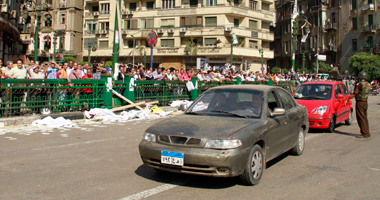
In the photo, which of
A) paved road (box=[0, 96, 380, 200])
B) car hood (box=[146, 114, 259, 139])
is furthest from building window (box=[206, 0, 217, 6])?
car hood (box=[146, 114, 259, 139])

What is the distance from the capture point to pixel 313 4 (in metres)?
67.7

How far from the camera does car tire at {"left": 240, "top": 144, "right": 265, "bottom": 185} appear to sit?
4883 millimetres

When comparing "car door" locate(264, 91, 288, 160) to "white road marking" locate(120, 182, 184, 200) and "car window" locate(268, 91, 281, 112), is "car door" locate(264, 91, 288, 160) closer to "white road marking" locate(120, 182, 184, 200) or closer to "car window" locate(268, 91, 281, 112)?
"car window" locate(268, 91, 281, 112)

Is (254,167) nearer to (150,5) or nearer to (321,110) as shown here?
(321,110)

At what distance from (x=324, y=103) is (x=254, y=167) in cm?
613

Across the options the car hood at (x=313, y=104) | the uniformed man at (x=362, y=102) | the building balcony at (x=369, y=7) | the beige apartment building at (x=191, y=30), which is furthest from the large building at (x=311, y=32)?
the uniformed man at (x=362, y=102)

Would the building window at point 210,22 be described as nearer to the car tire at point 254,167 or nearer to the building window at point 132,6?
the building window at point 132,6

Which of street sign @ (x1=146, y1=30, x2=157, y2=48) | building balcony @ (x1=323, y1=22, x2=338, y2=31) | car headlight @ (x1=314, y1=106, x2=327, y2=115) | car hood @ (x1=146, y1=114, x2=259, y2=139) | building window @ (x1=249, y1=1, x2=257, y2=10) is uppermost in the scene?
building window @ (x1=249, y1=1, x2=257, y2=10)

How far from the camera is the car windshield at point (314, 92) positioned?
10758mm

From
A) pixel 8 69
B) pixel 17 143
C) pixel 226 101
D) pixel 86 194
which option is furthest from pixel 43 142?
pixel 8 69

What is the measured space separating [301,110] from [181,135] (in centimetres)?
337

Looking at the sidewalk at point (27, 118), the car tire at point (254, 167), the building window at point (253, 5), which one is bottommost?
the car tire at point (254, 167)

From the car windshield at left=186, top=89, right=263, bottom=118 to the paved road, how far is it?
1.05 meters

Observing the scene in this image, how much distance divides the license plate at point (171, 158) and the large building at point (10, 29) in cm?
3066
